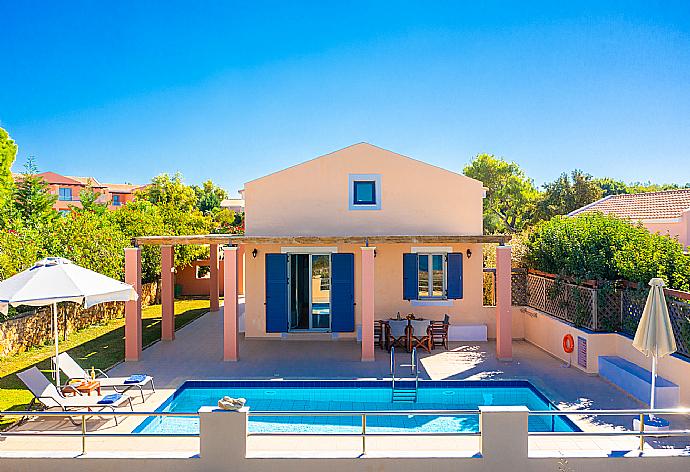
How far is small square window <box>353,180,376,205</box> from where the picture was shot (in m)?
18.5

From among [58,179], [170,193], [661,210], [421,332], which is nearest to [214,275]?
[421,332]

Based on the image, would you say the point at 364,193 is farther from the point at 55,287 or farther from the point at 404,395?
the point at 55,287

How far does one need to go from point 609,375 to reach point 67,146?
59086 millimetres

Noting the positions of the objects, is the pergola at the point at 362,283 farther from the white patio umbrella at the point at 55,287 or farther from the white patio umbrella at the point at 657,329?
the white patio umbrella at the point at 657,329

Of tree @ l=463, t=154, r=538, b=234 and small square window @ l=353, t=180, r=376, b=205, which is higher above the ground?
tree @ l=463, t=154, r=538, b=234

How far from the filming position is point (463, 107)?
126 ft

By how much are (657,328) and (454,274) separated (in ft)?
27.7

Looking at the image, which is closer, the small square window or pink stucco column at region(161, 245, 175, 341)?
pink stucco column at region(161, 245, 175, 341)

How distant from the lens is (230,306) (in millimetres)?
15305

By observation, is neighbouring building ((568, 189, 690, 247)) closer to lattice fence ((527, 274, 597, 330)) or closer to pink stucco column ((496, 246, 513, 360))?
lattice fence ((527, 274, 597, 330))

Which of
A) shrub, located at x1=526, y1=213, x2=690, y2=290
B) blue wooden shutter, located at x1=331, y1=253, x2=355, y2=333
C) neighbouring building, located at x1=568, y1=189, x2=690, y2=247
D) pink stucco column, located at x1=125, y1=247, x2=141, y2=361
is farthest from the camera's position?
neighbouring building, located at x1=568, y1=189, x2=690, y2=247

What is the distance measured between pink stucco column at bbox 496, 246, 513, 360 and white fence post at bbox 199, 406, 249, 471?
9891 millimetres

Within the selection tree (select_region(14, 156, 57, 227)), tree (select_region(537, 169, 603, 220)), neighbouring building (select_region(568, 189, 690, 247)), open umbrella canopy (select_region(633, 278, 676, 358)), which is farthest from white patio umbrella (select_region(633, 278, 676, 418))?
tree (select_region(14, 156, 57, 227))

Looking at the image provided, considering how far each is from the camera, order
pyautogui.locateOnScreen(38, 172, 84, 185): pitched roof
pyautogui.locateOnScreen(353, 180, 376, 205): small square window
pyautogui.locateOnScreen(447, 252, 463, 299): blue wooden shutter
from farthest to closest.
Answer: pyautogui.locateOnScreen(38, 172, 84, 185): pitched roof → pyautogui.locateOnScreen(353, 180, 376, 205): small square window → pyautogui.locateOnScreen(447, 252, 463, 299): blue wooden shutter
